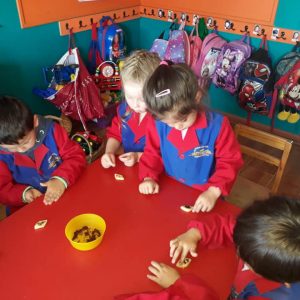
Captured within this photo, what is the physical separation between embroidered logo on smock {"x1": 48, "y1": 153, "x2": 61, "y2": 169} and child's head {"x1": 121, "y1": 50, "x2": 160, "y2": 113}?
1.33 feet

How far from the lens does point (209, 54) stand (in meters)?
2.90

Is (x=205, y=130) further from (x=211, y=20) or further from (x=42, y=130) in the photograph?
(x=211, y=20)

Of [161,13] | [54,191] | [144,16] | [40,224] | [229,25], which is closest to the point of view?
[40,224]

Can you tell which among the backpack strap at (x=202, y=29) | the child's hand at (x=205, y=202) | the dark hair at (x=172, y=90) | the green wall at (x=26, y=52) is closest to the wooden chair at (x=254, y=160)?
the child's hand at (x=205, y=202)

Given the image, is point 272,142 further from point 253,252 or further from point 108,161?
Answer: point 253,252

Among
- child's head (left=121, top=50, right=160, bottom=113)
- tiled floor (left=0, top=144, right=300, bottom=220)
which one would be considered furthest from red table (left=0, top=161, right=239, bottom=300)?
tiled floor (left=0, top=144, right=300, bottom=220)

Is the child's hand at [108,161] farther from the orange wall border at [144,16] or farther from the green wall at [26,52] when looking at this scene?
the orange wall border at [144,16]

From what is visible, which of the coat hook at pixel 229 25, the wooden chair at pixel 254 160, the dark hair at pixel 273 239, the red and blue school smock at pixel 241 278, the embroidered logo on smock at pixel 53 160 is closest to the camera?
the dark hair at pixel 273 239

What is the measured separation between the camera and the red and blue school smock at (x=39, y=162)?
1342mm

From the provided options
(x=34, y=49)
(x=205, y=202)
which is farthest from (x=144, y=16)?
(x=205, y=202)

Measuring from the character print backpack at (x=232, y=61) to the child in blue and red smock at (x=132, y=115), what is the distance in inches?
57.4

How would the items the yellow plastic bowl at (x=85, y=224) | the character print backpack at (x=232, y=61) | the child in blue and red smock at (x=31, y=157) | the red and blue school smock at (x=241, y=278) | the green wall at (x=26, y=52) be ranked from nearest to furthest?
the red and blue school smock at (x=241, y=278)
the yellow plastic bowl at (x=85, y=224)
the child in blue and red smock at (x=31, y=157)
the green wall at (x=26, y=52)
the character print backpack at (x=232, y=61)

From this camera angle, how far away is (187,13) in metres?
3.10

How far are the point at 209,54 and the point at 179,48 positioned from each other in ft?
0.93
